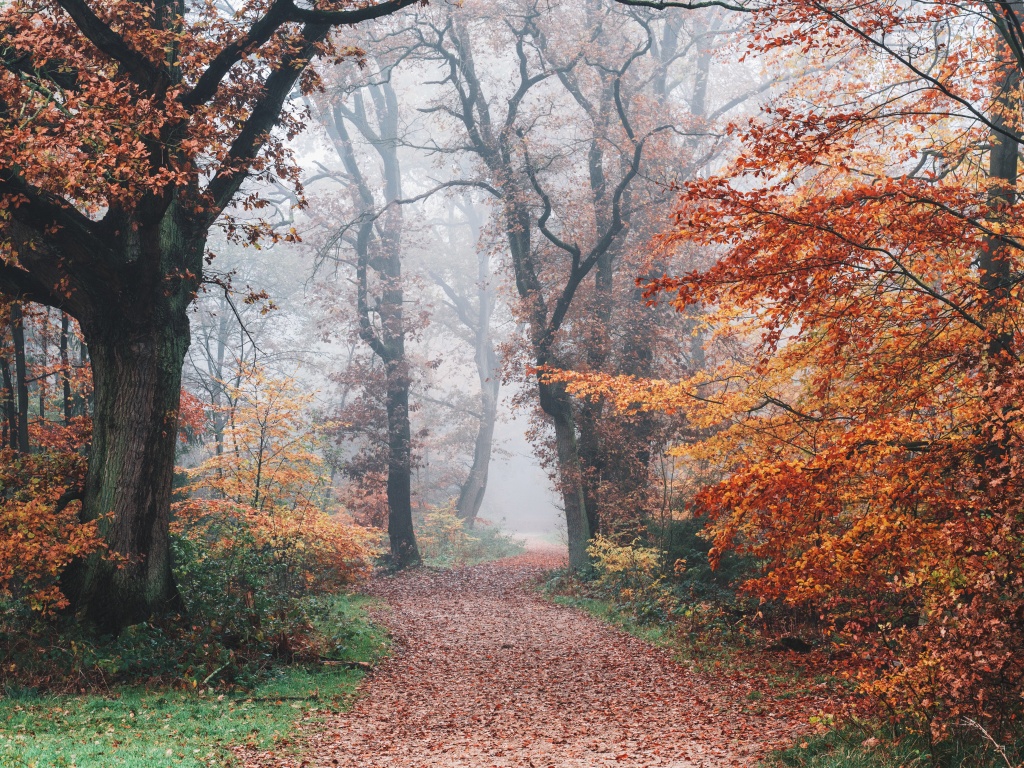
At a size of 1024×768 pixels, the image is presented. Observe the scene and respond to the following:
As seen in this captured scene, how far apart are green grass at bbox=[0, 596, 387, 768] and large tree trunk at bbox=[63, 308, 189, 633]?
1.37 m

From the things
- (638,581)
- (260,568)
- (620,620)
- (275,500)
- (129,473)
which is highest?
(129,473)

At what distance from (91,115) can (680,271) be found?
16.3 meters

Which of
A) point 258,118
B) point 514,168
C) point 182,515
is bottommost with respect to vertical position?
point 182,515

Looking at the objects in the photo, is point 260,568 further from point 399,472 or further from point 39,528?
point 399,472

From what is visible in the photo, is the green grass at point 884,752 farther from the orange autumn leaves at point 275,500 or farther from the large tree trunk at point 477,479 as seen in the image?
the large tree trunk at point 477,479

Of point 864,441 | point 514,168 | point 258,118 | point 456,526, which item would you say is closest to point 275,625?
point 258,118

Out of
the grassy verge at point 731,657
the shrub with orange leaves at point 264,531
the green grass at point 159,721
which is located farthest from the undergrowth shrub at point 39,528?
the grassy verge at point 731,657

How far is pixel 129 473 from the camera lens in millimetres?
8266

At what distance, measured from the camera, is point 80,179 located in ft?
21.0

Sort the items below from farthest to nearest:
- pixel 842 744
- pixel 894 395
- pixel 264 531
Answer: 1. pixel 264 531
2. pixel 894 395
3. pixel 842 744

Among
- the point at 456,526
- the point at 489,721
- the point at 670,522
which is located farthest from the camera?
the point at 456,526

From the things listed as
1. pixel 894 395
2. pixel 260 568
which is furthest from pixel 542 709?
pixel 260 568

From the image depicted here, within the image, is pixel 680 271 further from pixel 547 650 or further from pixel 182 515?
pixel 182 515

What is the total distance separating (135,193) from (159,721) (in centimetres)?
470
